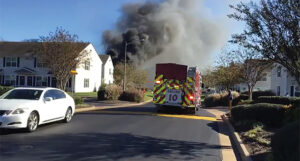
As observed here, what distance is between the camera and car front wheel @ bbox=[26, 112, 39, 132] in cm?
952

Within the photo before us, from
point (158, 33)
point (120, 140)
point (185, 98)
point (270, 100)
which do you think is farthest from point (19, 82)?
point (120, 140)

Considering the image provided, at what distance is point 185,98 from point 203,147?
8.96m

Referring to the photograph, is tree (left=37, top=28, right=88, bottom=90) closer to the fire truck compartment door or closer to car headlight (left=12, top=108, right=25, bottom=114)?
the fire truck compartment door

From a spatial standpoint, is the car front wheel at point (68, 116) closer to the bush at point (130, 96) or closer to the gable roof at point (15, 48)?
the bush at point (130, 96)

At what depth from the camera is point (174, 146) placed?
8.25 metres

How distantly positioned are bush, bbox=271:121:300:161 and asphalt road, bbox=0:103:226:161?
7.00ft

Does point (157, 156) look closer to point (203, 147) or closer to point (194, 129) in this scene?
point (203, 147)

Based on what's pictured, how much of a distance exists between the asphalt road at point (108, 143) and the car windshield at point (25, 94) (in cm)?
105

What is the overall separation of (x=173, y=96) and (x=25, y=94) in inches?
336

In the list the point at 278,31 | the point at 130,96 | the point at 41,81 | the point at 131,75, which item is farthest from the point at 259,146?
the point at 131,75

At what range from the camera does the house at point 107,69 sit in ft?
184

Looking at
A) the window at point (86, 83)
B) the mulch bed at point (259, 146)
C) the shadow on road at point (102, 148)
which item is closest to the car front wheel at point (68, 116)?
the shadow on road at point (102, 148)

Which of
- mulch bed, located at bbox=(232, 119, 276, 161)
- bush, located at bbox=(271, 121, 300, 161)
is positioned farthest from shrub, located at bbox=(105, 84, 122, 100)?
bush, located at bbox=(271, 121, 300, 161)

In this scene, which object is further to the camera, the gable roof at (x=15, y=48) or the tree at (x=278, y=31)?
the gable roof at (x=15, y=48)
